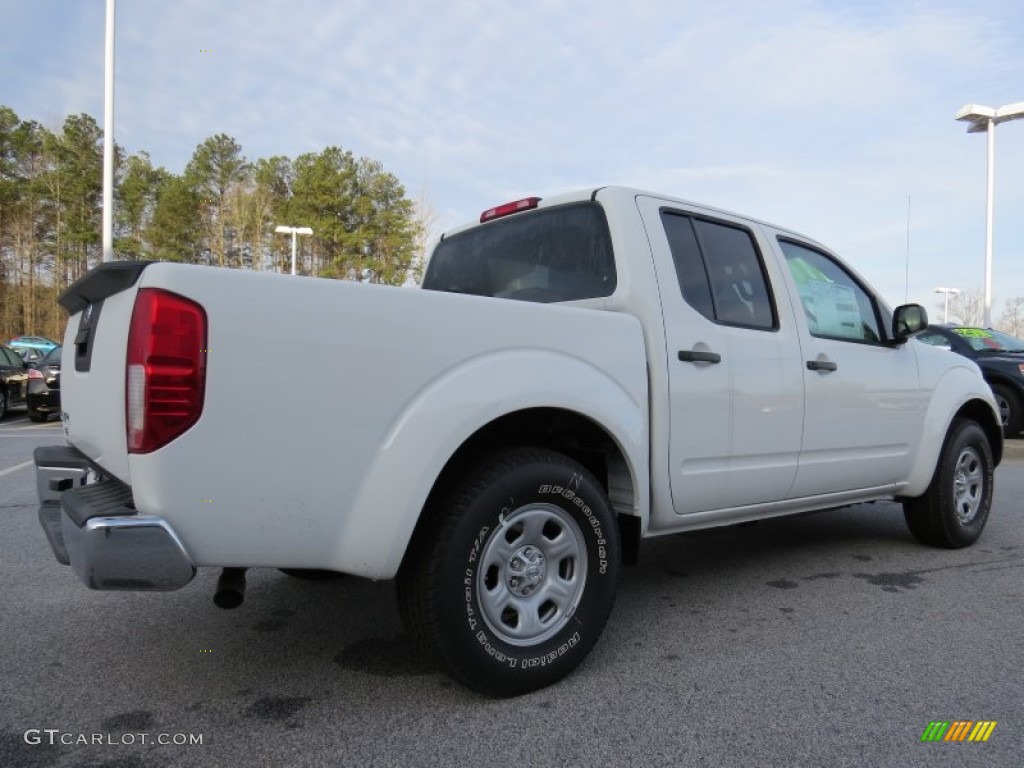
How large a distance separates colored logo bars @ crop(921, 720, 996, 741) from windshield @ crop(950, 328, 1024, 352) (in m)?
10.2

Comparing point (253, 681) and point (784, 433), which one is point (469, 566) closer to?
point (253, 681)

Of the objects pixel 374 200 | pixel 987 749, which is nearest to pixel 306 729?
pixel 987 749

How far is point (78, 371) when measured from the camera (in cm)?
266

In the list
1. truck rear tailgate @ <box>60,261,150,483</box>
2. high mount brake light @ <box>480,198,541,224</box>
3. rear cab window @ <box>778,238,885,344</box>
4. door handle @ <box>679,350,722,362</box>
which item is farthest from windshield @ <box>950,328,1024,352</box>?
truck rear tailgate @ <box>60,261,150,483</box>

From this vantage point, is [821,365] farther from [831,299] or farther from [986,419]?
[986,419]

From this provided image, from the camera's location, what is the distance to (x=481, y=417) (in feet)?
7.65

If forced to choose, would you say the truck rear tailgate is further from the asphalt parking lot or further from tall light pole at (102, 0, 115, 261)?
tall light pole at (102, 0, 115, 261)

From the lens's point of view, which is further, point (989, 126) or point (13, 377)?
point (989, 126)

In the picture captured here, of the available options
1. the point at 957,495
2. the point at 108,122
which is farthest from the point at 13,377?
the point at 957,495

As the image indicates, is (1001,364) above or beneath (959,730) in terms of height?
above

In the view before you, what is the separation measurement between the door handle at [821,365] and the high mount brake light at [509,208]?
1.54 m

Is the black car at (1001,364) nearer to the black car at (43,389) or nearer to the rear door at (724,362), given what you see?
the rear door at (724,362)

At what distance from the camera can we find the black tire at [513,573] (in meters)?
2.26

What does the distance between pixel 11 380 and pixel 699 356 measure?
1459 cm
